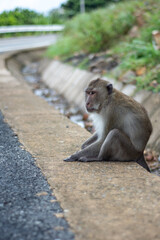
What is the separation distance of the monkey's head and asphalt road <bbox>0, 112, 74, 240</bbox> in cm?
92

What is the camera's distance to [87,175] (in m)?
3.92

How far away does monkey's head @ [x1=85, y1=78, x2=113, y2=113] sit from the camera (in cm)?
443

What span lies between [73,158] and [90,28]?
29.9 ft

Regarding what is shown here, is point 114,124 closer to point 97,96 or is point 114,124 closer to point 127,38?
point 97,96

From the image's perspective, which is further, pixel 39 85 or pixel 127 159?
pixel 39 85

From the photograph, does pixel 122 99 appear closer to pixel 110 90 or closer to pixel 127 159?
pixel 110 90

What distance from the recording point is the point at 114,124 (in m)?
4.42

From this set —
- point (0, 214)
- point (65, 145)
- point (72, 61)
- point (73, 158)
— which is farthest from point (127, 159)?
point (72, 61)

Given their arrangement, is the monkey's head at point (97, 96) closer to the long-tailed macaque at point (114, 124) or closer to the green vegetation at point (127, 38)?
the long-tailed macaque at point (114, 124)

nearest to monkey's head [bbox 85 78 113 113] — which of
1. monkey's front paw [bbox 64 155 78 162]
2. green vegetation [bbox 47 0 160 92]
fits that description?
monkey's front paw [bbox 64 155 78 162]

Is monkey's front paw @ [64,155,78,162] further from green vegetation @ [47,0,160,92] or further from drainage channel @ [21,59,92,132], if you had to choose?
green vegetation @ [47,0,160,92]

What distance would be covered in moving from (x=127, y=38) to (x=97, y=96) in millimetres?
7028

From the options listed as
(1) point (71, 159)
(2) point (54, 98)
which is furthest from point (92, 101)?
(2) point (54, 98)

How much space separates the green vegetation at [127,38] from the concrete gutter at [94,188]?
2661mm
